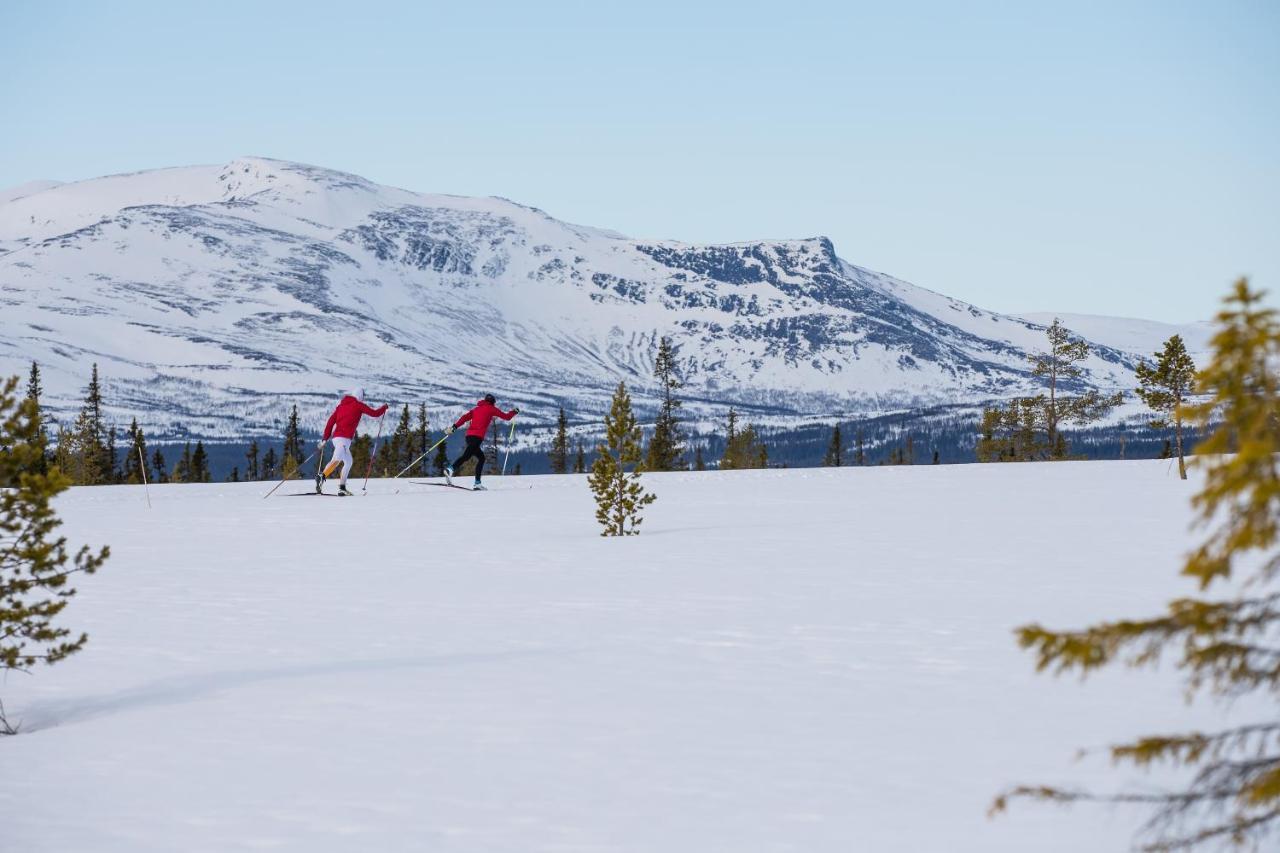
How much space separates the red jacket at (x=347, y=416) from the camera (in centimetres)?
2970

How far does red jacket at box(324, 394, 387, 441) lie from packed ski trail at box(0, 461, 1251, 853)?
9.67m

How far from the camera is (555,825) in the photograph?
6621 mm

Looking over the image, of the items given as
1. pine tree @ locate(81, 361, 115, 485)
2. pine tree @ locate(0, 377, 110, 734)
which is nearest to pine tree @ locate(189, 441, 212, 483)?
pine tree @ locate(81, 361, 115, 485)

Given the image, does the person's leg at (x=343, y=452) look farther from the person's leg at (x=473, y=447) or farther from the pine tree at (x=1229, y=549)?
the pine tree at (x=1229, y=549)

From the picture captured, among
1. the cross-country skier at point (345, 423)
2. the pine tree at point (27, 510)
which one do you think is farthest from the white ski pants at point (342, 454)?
the pine tree at point (27, 510)

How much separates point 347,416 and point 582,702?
21897 millimetres

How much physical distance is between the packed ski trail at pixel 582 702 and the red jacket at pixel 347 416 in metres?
9.67

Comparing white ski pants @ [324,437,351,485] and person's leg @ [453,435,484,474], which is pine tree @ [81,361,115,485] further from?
person's leg @ [453,435,484,474]

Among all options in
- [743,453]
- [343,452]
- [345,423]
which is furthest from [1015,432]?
[343,452]

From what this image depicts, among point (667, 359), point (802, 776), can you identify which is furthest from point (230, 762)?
A: point (667, 359)

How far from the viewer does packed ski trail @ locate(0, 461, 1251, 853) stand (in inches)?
264

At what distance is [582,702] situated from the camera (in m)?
9.28

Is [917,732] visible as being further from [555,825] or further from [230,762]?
[230,762]

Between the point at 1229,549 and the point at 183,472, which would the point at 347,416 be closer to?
the point at 1229,549
